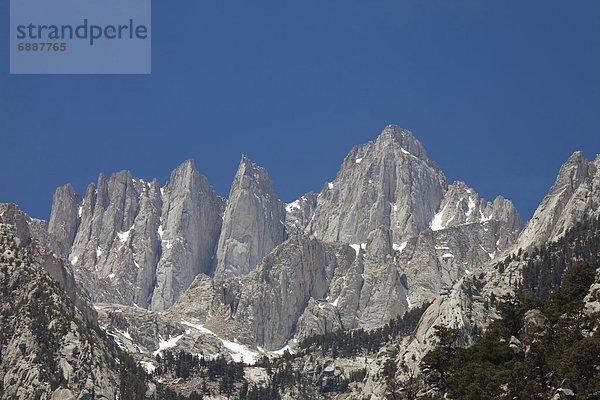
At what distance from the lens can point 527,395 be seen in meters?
81.8

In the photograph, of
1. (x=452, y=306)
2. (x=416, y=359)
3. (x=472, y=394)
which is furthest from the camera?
(x=452, y=306)

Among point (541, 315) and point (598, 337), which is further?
point (541, 315)

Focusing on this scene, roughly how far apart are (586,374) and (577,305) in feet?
88.3

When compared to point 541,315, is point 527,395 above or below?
below

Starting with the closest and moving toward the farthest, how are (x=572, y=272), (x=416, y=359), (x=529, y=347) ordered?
1. (x=529, y=347)
2. (x=572, y=272)
3. (x=416, y=359)

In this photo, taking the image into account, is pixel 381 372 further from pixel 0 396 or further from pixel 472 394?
pixel 472 394

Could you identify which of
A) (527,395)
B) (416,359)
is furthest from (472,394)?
(416,359)

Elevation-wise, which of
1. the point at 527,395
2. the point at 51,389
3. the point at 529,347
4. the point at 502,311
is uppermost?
the point at 51,389

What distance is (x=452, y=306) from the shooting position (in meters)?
184

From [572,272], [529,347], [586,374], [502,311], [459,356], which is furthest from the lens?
[572,272]

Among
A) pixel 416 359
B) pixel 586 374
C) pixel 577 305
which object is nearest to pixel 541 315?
pixel 577 305

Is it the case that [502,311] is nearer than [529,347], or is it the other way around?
[529,347]

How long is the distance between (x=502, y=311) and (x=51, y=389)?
110469 mm

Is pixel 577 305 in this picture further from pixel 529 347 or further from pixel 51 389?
pixel 51 389
